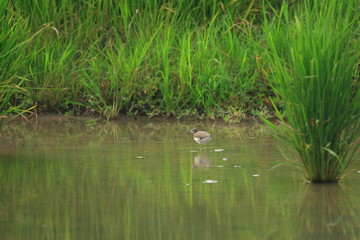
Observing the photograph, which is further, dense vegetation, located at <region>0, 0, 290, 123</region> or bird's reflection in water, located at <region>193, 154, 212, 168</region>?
dense vegetation, located at <region>0, 0, 290, 123</region>

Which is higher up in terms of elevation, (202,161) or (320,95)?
(320,95)

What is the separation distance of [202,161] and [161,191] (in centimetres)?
156

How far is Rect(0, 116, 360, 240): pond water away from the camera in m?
5.44

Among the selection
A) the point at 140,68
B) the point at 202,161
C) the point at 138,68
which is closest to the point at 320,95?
the point at 202,161

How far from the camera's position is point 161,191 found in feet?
21.8

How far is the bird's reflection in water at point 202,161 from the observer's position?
26.1 feet

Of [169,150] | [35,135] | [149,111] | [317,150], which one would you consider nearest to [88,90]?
[149,111]

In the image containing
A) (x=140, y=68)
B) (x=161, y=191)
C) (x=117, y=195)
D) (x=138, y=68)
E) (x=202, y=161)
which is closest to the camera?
(x=117, y=195)

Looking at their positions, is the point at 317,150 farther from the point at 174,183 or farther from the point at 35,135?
the point at 35,135

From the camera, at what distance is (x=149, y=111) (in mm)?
11422

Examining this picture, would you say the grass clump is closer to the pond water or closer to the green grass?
the pond water

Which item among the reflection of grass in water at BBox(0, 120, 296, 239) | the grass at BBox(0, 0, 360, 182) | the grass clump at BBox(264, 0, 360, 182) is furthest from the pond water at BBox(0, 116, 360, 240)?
the grass at BBox(0, 0, 360, 182)

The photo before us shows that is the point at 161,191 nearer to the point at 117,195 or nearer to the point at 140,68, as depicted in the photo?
the point at 117,195

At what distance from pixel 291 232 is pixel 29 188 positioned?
250 centimetres
